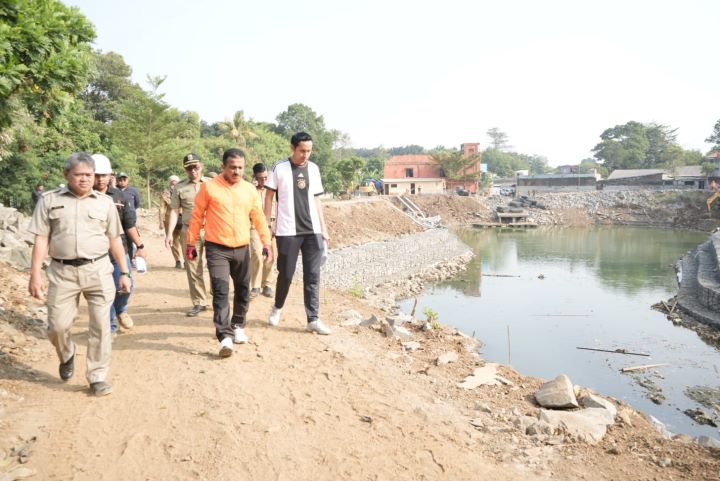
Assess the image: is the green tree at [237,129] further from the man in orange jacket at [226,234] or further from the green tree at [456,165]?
the man in orange jacket at [226,234]

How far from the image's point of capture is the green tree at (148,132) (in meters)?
22.3

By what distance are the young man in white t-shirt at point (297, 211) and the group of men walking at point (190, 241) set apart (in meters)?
0.01

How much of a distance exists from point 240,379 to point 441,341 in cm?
343

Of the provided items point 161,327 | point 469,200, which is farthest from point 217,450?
point 469,200

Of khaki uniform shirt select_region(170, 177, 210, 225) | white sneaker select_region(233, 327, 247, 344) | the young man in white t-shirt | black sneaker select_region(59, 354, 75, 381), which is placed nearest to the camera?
black sneaker select_region(59, 354, 75, 381)

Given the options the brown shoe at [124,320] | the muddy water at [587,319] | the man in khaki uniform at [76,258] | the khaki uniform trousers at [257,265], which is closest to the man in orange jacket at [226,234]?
the man in khaki uniform at [76,258]

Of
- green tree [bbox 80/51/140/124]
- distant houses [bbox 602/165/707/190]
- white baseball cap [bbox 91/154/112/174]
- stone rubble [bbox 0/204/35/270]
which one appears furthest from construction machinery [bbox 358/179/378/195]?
white baseball cap [bbox 91/154/112/174]

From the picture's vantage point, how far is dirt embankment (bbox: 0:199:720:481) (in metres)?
2.88

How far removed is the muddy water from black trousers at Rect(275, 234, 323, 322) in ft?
15.9

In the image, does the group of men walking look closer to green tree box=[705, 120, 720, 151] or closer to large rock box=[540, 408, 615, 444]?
large rock box=[540, 408, 615, 444]

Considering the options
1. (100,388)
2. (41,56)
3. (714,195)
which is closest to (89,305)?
(100,388)

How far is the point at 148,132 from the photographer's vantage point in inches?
902

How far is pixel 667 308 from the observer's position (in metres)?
14.7

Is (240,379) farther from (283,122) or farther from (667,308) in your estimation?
A: (283,122)
